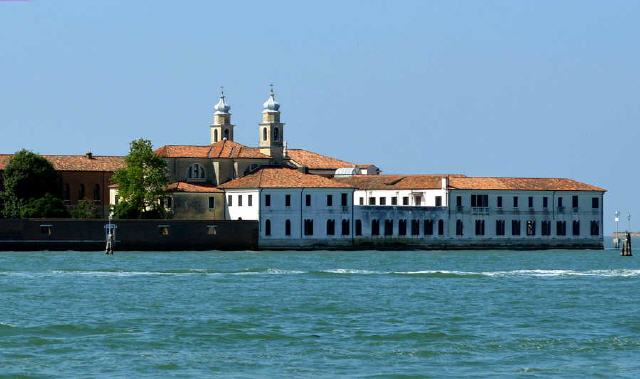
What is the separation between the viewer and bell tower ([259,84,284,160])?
315ft

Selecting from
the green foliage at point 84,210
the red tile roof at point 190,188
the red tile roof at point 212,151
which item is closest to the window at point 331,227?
the red tile roof at point 190,188

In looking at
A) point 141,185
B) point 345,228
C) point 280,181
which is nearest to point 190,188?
point 141,185

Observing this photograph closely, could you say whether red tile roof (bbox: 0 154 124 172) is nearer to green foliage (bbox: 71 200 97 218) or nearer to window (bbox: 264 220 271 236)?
green foliage (bbox: 71 200 97 218)

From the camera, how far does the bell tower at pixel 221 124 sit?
103 m

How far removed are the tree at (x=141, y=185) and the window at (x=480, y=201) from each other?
16.4 metres

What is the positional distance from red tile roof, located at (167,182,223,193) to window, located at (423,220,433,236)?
10733 mm

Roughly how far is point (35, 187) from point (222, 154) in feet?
33.6

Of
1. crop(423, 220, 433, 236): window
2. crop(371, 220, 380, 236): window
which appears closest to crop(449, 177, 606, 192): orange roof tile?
crop(423, 220, 433, 236): window

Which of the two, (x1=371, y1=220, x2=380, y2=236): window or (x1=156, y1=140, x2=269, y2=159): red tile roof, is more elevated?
(x1=156, y1=140, x2=269, y2=159): red tile roof

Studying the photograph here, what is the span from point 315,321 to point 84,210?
50.2 metres

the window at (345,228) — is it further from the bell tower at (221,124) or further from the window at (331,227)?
the bell tower at (221,124)

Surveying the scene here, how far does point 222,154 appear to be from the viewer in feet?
295

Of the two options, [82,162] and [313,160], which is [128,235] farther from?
[313,160]

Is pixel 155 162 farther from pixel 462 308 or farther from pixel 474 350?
pixel 474 350
